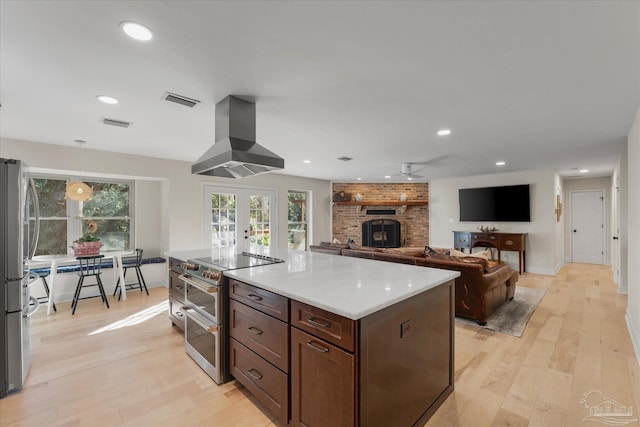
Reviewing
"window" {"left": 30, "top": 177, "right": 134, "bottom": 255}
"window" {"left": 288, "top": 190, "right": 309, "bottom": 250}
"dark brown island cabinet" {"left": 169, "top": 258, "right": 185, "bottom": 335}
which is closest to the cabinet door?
"dark brown island cabinet" {"left": 169, "top": 258, "right": 185, "bottom": 335}

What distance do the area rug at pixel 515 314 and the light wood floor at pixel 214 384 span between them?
12 centimetres

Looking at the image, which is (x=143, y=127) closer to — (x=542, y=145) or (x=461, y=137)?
(x=461, y=137)

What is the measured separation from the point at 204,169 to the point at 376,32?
5.83ft

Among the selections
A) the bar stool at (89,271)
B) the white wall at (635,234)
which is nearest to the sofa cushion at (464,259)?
the white wall at (635,234)

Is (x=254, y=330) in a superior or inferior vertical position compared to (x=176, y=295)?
superior

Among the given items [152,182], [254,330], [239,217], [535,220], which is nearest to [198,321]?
[254,330]

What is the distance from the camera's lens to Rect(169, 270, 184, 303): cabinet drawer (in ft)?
9.98

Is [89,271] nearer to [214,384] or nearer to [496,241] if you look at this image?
[214,384]

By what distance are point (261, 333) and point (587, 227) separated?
9115mm

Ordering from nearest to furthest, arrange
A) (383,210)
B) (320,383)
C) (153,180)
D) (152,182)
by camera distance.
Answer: (320,383) → (153,180) → (152,182) → (383,210)

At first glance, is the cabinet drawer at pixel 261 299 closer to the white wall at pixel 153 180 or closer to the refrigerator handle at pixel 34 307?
the refrigerator handle at pixel 34 307

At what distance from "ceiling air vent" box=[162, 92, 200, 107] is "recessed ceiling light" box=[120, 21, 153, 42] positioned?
79 cm

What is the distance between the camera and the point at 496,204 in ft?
21.9

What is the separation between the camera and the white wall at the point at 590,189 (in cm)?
711
